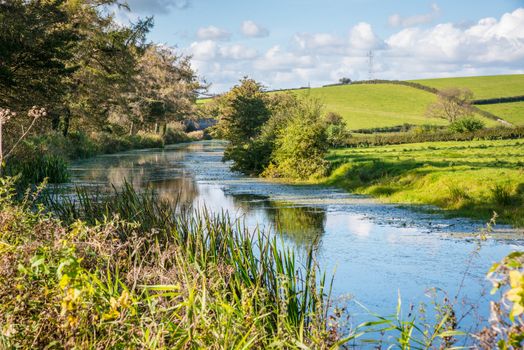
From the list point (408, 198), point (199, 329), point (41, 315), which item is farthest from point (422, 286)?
point (408, 198)

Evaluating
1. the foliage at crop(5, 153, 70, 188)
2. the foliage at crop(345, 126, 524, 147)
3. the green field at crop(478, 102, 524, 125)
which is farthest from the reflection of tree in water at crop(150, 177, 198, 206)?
the green field at crop(478, 102, 524, 125)

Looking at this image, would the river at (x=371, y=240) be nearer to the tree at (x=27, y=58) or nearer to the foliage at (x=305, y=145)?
the foliage at (x=305, y=145)

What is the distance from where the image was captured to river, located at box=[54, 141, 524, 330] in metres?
10.6

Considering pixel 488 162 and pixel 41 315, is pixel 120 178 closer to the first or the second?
pixel 488 162

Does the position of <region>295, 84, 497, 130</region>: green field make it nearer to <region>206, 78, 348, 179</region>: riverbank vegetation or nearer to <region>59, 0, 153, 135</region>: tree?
<region>59, 0, 153, 135</region>: tree

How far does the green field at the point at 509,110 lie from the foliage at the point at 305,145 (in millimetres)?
61483

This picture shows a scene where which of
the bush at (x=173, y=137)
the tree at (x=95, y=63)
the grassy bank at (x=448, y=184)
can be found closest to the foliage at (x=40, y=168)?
the grassy bank at (x=448, y=184)

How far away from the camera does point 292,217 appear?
743 inches

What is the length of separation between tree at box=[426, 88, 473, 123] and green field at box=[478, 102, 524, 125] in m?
3.03

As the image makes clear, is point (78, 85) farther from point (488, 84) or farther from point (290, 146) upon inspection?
point (488, 84)

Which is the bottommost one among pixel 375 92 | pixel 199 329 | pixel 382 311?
pixel 382 311

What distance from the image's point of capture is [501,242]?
47.9ft

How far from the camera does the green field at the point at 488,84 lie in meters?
107

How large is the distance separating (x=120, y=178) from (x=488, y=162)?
54.5 feet
